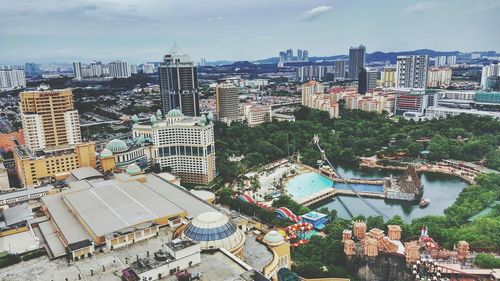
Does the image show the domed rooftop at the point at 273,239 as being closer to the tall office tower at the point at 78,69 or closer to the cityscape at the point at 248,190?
the cityscape at the point at 248,190

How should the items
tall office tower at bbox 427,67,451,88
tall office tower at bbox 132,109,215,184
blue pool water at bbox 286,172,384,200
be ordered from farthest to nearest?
Result: tall office tower at bbox 427,67,451,88, tall office tower at bbox 132,109,215,184, blue pool water at bbox 286,172,384,200

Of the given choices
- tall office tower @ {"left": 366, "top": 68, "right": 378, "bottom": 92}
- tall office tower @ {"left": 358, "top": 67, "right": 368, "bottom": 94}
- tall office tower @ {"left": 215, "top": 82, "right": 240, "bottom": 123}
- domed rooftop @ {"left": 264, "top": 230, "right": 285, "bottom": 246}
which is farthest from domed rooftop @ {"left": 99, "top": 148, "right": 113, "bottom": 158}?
tall office tower @ {"left": 366, "top": 68, "right": 378, "bottom": 92}

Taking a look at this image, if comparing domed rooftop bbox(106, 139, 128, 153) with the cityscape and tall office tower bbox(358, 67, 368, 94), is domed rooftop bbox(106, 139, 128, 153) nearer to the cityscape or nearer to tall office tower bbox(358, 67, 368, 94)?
the cityscape

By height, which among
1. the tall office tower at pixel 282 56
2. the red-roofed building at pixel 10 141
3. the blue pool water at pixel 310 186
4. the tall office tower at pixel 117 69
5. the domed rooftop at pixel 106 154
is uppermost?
the tall office tower at pixel 282 56

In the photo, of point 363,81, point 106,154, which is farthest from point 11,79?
point 363,81

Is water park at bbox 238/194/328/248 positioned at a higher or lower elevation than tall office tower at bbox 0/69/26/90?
lower

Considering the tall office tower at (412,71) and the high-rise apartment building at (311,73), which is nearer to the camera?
the tall office tower at (412,71)

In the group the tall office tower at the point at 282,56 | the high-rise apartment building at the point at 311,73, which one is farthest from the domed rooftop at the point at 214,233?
the tall office tower at the point at 282,56

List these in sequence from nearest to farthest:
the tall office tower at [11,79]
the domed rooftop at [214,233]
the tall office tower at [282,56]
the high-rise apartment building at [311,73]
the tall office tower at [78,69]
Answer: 1. the domed rooftop at [214,233]
2. the tall office tower at [11,79]
3. the tall office tower at [78,69]
4. the high-rise apartment building at [311,73]
5. the tall office tower at [282,56]
